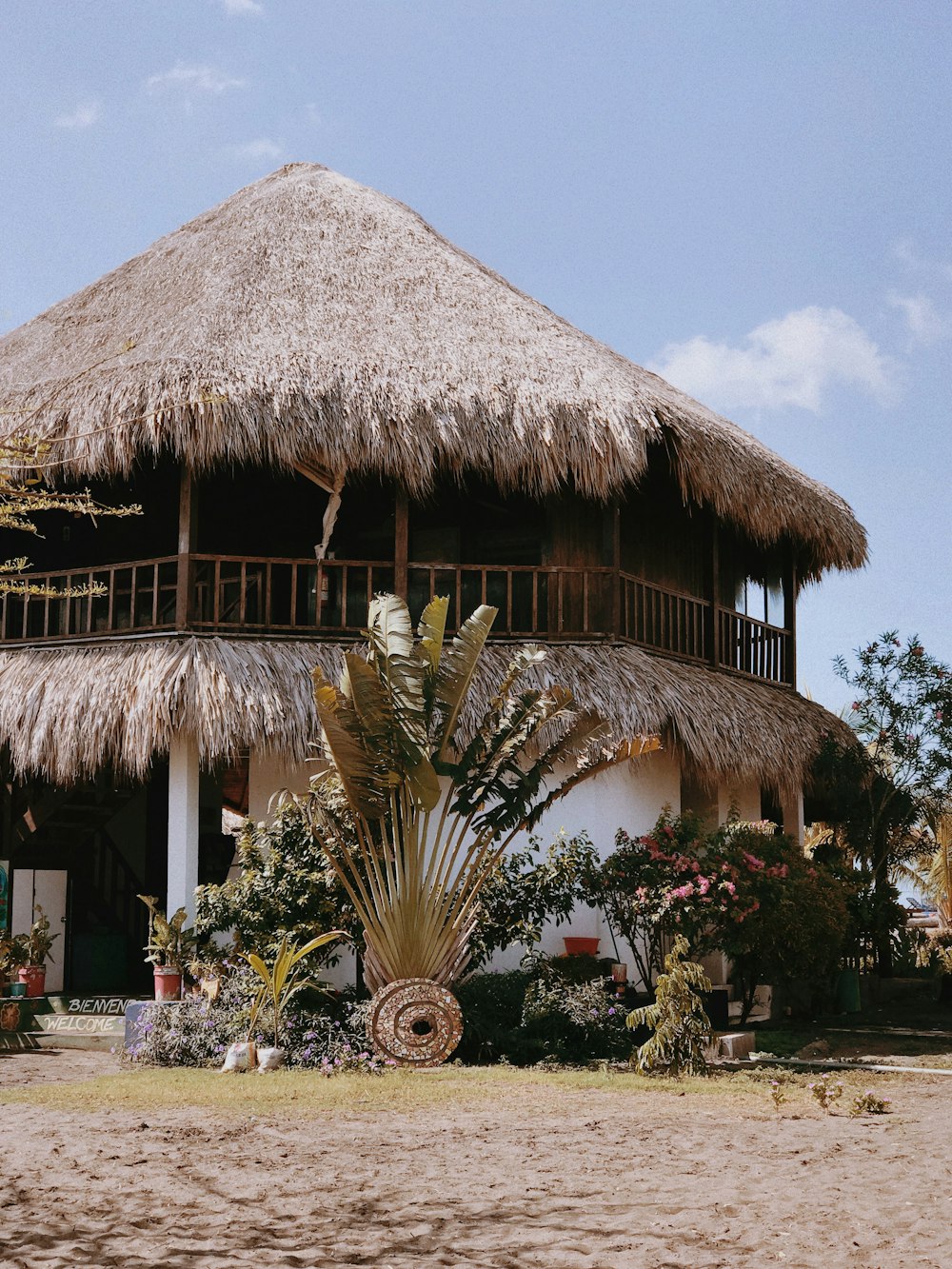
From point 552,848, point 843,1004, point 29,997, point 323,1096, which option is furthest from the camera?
point 843,1004

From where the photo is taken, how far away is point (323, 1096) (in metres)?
7.92

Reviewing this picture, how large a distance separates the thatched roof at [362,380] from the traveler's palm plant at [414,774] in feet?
7.30

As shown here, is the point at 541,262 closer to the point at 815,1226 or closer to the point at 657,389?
the point at 657,389

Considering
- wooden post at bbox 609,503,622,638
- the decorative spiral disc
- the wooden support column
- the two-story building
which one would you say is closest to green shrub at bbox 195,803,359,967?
the two-story building

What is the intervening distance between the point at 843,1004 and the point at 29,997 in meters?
7.16

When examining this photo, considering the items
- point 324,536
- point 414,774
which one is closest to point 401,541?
point 324,536

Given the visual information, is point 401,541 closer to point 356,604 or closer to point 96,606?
point 356,604

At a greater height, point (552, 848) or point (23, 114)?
point (23, 114)

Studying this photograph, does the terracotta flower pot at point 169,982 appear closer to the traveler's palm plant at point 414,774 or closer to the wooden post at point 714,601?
the traveler's palm plant at point 414,774

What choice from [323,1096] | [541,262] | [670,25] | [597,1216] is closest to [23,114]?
[670,25]

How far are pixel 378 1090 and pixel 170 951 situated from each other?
10.0 feet

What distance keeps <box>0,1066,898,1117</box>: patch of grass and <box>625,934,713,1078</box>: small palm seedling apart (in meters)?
0.12

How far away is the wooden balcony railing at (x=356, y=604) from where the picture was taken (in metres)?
11.9

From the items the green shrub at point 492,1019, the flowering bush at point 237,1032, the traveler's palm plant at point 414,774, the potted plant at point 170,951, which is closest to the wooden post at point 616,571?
the traveler's palm plant at point 414,774
